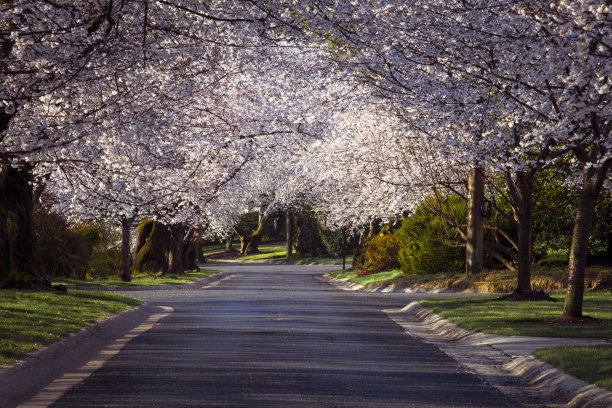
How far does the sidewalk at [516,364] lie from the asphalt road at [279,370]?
322mm

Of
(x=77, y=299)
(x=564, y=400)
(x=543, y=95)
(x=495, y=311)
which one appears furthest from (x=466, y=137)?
(x=564, y=400)

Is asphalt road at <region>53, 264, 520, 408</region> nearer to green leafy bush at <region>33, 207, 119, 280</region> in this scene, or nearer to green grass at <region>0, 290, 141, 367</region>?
green grass at <region>0, 290, 141, 367</region>

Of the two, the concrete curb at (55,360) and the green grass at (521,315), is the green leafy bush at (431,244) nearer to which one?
the green grass at (521,315)

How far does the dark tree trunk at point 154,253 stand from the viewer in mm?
45906

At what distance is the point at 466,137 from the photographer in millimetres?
20875

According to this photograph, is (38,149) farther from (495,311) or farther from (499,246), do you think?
(499,246)

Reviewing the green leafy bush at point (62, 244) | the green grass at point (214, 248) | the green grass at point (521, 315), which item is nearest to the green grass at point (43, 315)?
the green grass at point (521, 315)

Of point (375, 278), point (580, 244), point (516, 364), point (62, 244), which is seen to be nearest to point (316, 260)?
point (375, 278)

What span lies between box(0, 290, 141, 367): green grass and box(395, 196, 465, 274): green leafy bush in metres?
15.6

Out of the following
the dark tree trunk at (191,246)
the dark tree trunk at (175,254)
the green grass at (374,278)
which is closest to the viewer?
the green grass at (374,278)

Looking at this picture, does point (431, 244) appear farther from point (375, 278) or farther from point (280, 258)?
point (280, 258)

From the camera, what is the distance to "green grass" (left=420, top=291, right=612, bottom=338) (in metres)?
14.3

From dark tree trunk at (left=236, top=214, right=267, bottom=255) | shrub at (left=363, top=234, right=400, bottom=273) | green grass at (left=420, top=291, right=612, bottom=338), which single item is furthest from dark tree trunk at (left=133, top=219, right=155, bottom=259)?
dark tree trunk at (left=236, top=214, right=267, bottom=255)

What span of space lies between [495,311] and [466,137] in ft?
16.1
